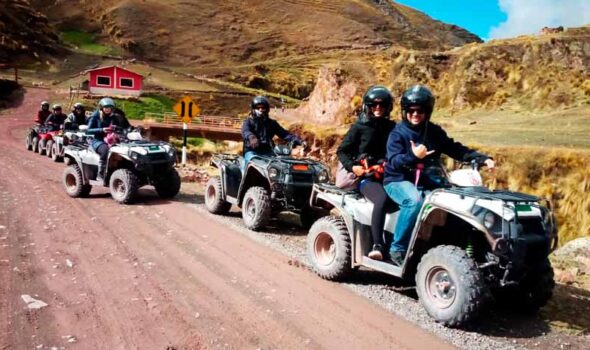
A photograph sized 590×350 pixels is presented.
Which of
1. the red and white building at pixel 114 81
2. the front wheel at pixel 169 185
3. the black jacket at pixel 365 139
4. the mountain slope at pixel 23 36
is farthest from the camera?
the mountain slope at pixel 23 36

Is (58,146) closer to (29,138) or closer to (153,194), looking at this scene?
(29,138)

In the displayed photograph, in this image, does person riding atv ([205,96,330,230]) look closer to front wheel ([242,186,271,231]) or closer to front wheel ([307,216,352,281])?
front wheel ([242,186,271,231])

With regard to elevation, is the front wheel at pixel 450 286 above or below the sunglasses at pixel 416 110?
below

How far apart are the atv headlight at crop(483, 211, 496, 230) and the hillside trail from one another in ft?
3.54

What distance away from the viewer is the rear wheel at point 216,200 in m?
10.2

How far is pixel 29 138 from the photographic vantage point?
22.8m

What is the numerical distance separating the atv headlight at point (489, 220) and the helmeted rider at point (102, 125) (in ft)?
28.2

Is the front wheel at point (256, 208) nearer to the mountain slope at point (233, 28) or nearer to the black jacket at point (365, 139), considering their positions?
the black jacket at point (365, 139)

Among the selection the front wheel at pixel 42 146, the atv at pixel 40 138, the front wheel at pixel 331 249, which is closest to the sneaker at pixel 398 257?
the front wheel at pixel 331 249

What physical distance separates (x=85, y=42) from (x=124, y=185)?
340ft

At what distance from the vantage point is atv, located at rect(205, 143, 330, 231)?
885 centimetres

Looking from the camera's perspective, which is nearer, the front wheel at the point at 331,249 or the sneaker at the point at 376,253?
the sneaker at the point at 376,253

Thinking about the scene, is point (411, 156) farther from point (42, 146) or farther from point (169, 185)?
point (42, 146)

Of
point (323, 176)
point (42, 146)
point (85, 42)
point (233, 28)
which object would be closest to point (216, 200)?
point (323, 176)
